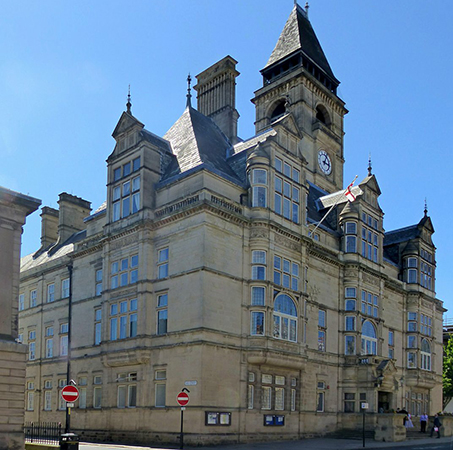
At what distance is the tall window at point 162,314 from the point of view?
112 feet

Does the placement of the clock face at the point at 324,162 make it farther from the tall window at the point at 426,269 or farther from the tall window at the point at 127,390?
the tall window at the point at 127,390

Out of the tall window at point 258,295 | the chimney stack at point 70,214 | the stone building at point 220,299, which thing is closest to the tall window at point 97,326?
the stone building at point 220,299

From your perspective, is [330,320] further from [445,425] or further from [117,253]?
[117,253]

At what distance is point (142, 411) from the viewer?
33656mm

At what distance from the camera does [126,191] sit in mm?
37875

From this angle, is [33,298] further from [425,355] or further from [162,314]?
[425,355]

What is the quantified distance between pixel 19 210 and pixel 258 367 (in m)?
16.4

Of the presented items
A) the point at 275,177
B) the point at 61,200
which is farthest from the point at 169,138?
the point at 61,200

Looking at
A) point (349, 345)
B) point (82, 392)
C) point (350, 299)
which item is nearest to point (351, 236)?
point (350, 299)

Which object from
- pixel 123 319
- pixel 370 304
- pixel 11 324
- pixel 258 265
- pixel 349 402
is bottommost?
pixel 349 402

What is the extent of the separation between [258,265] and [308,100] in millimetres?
25092

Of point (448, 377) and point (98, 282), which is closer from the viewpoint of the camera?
point (98, 282)

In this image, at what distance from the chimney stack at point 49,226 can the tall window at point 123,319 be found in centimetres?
2118

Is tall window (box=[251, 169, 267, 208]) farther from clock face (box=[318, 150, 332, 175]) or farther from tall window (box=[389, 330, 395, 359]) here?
clock face (box=[318, 150, 332, 175])
